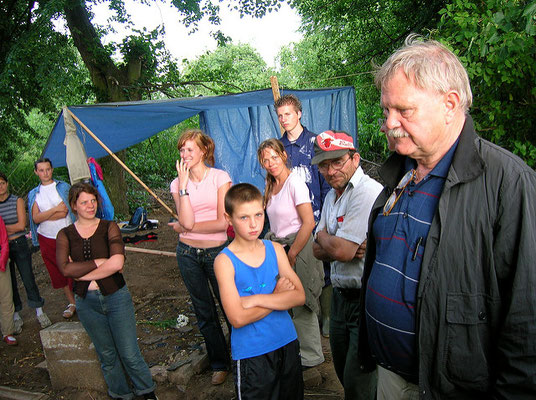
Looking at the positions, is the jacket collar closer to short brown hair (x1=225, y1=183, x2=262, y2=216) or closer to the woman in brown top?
short brown hair (x1=225, y1=183, x2=262, y2=216)

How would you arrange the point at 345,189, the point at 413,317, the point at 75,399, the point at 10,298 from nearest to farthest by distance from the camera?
the point at 413,317 < the point at 345,189 < the point at 75,399 < the point at 10,298

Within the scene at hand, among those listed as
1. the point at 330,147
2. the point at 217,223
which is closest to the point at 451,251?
the point at 330,147

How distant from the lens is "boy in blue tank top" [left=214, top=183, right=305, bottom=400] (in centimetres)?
194

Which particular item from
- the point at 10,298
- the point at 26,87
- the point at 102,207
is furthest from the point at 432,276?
the point at 26,87

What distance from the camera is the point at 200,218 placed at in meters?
2.95

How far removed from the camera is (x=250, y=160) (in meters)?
6.32

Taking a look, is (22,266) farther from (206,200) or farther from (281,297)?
(281,297)

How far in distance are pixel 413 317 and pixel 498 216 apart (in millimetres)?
440

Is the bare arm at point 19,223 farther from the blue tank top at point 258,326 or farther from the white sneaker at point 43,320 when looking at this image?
the blue tank top at point 258,326

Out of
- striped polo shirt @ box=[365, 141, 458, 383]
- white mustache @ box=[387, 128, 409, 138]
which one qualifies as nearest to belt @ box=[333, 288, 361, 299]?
striped polo shirt @ box=[365, 141, 458, 383]

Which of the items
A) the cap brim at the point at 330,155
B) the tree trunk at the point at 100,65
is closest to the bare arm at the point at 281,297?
the cap brim at the point at 330,155

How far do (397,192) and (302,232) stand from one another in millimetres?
1316

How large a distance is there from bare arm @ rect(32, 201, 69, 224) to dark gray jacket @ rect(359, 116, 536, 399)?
4251 millimetres

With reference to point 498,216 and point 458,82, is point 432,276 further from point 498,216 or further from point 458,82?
point 458,82
